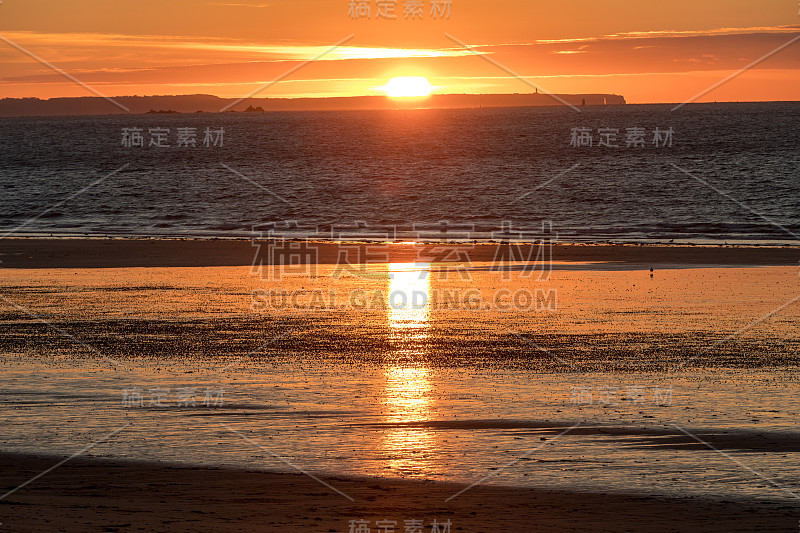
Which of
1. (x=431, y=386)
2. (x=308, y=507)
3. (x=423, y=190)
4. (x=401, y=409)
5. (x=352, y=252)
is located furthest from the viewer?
(x=423, y=190)

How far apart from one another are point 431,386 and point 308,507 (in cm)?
440

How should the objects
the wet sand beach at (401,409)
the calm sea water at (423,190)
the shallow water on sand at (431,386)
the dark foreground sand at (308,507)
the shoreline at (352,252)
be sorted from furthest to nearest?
the calm sea water at (423,190), the shoreline at (352,252), the shallow water on sand at (431,386), the wet sand beach at (401,409), the dark foreground sand at (308,507)

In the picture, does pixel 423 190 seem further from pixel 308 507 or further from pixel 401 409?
pixel 308 507

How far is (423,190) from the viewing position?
6300 centimetres

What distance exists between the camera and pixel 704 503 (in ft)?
25.4

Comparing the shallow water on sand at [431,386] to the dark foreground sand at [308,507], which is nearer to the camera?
the dark foreground sand at [308,507]

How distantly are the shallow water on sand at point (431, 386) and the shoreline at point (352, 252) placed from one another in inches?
233

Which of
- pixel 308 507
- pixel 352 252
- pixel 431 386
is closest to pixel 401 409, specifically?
pixel 431 386

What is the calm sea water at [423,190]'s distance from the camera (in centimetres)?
4269

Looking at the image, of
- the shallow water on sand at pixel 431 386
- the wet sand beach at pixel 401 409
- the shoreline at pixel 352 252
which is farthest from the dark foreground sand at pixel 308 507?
the shoreline at pixel 352 252

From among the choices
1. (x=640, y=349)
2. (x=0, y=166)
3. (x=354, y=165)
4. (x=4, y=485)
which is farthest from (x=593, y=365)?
(x=0, y=166)

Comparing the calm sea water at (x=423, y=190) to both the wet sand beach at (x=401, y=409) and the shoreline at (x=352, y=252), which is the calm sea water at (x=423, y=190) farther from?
the wet sand beach at (x=401, y=409)

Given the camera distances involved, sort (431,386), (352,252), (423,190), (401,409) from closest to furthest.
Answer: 1. (401,409)
2. (431,386)
3. (352,252)
4. (423,190)

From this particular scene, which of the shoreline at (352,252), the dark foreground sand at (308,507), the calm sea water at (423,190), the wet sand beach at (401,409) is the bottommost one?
the dark foreground sand at (308,507)
